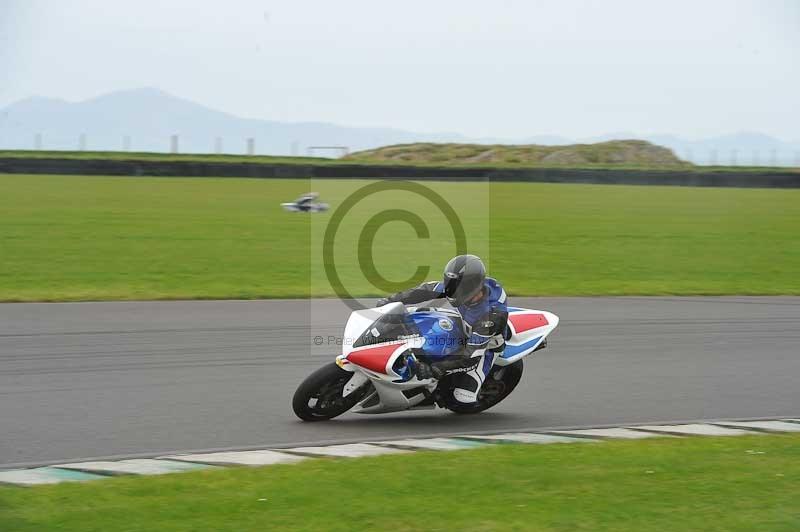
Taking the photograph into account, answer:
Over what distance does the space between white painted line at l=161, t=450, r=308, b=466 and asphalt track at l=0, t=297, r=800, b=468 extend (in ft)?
0.88

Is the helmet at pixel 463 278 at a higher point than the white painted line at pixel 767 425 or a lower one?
higher

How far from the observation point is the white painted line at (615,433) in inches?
322

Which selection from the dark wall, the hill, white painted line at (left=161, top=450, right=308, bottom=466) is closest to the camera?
white painted line at (left=161, top=450, right=308, bottom=466)

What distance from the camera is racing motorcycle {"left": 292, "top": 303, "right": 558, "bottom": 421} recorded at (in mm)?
Result: 7965

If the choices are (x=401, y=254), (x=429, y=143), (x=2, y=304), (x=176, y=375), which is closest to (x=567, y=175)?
(x=429, y=143)

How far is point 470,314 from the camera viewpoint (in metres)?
8.35

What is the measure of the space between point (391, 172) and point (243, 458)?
31.2 meters

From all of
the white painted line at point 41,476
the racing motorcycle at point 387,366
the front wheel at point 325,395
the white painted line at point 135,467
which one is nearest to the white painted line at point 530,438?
the racing motorcycle at point 387,366

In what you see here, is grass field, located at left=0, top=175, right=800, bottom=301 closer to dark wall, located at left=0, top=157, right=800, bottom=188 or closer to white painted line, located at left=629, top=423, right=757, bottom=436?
dark wall, located at left=0, top=157, right=800, bottom=188

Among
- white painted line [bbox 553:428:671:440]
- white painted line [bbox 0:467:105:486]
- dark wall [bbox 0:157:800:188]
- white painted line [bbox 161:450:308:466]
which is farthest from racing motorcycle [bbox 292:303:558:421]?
dark wall [bbox 0:157:800:188]

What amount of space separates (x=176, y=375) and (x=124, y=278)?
24.6 feet

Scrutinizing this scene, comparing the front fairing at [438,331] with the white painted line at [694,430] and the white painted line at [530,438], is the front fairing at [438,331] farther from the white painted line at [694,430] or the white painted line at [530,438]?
the white painted line at [694,430]

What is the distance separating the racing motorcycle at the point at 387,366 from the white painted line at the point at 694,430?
4.24 ft

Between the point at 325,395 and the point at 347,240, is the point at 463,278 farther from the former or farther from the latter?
the point at 347,240
